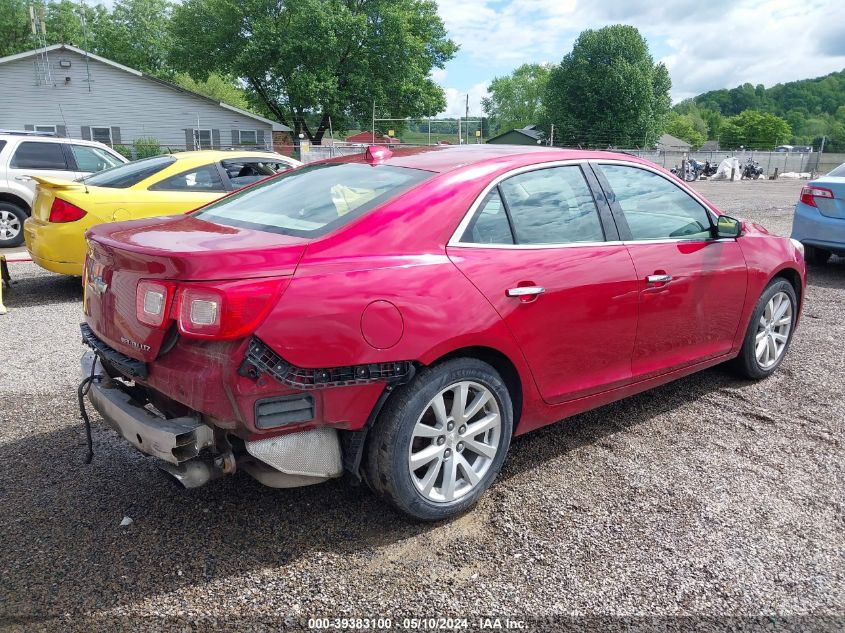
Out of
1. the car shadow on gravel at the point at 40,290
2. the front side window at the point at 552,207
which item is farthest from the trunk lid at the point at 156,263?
the car shadow on gravel at the point at 40,290

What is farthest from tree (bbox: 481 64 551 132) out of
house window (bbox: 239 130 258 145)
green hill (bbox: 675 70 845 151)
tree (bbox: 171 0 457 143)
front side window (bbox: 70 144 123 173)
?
front side window (bbox: 70 144 123 173)

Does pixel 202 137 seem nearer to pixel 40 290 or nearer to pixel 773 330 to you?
pixel 40 290

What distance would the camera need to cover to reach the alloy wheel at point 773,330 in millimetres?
4688

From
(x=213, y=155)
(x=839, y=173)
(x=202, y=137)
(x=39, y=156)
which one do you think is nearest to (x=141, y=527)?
(x=213, y=155)

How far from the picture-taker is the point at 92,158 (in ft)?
35.4

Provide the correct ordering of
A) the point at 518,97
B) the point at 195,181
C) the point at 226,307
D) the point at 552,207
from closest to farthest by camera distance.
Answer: the point at 226,307, the point at 552,207, the point at 195,181, the point at 518,97

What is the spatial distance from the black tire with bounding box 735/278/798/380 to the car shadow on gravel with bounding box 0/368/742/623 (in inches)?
66.9

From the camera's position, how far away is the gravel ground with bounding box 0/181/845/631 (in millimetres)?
2500

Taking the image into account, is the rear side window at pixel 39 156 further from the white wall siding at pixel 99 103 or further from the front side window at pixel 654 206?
the white wall siding at pixel 99 103

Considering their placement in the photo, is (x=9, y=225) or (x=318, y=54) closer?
(x=9, y=225)

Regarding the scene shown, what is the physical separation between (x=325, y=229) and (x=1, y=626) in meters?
1.84

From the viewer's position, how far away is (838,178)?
8625 mm

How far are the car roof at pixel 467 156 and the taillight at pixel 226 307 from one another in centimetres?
115

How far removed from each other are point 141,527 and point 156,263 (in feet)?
3.98
